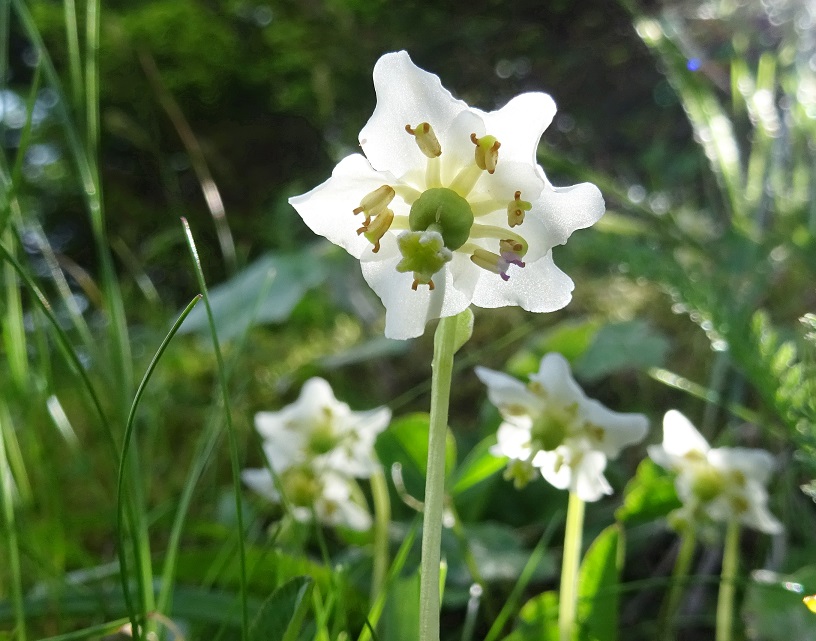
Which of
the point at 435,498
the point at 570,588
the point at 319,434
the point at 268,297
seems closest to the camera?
the point at 435,498

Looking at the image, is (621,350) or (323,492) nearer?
(323,492)

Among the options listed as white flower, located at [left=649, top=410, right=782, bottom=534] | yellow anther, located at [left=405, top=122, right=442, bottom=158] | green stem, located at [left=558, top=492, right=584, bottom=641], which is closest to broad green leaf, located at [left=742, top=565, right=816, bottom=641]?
white flower, located at [left=649, top=410, right=782, bottom=534]

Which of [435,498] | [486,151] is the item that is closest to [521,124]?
[486,151]

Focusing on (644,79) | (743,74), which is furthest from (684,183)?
(743,74)

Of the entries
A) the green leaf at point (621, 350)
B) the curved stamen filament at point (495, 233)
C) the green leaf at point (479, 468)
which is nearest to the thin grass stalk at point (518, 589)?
the green leaf at point (479, 468)

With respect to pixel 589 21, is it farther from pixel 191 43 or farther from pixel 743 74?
pixel 191 43

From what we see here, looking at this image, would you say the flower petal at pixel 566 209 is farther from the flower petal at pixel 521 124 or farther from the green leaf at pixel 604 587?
the green leaf at pixel 604 587

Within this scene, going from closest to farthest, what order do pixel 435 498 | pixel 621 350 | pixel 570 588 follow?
pixel 435 498 < pixel 570 588 < pixel 621 350

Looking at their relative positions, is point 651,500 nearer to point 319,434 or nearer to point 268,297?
point 319,434
